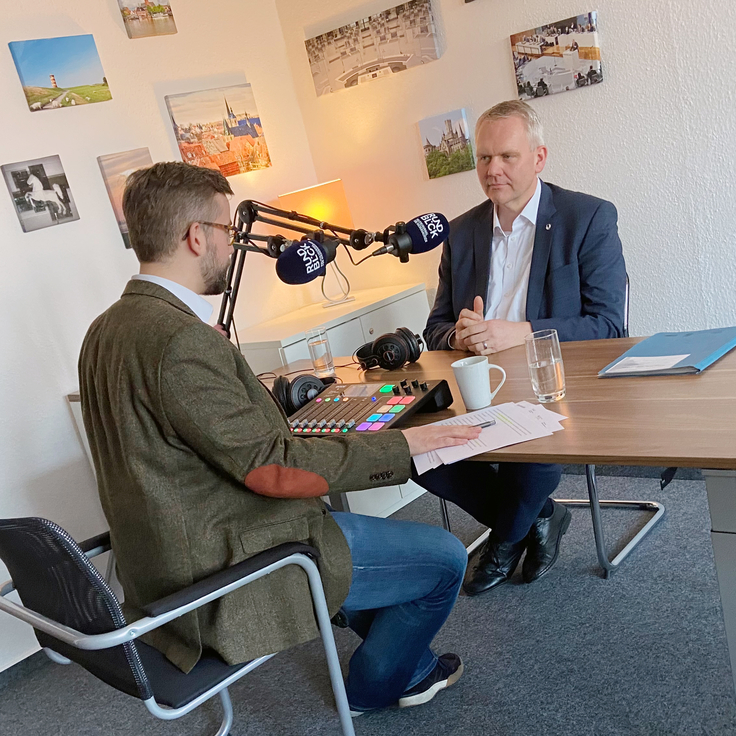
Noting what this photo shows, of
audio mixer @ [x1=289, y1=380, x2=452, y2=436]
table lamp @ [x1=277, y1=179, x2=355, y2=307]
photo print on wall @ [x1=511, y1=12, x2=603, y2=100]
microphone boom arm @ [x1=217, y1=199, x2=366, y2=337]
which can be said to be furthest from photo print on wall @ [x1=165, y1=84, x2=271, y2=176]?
audio mixer @ [x1=289, y1=380, x2=452, y2=436]

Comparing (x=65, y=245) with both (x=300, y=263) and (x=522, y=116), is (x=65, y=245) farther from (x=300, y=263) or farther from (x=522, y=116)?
(x=522, y=116)

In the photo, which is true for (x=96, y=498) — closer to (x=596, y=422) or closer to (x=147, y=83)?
(x=147, y=83)

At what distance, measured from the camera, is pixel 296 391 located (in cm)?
200

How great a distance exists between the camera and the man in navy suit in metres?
2.28

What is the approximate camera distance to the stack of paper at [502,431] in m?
1.49

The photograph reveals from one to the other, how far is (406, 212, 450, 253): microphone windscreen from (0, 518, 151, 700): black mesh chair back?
126 cm

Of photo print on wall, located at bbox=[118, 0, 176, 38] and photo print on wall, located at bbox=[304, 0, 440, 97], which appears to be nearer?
photo print on wall, located at bbox=[118, 0, 176, 38]

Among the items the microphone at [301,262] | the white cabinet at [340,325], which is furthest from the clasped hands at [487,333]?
the white cabinet at [340,325]

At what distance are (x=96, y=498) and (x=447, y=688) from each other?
1.61m

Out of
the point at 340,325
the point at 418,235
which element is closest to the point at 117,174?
the point at 340,325

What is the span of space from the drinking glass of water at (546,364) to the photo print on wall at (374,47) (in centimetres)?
202

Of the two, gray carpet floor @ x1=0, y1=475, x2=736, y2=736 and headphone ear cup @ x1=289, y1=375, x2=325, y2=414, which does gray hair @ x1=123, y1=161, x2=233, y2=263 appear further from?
gray carpet floor @ x1=0, y1=475, x2=736, y2=736

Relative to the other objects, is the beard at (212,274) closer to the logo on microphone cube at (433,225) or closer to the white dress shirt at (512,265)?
the logo on microphone cube at (433,225)

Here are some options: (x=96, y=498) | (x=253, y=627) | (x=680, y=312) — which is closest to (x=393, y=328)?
(x=680, y=312)
